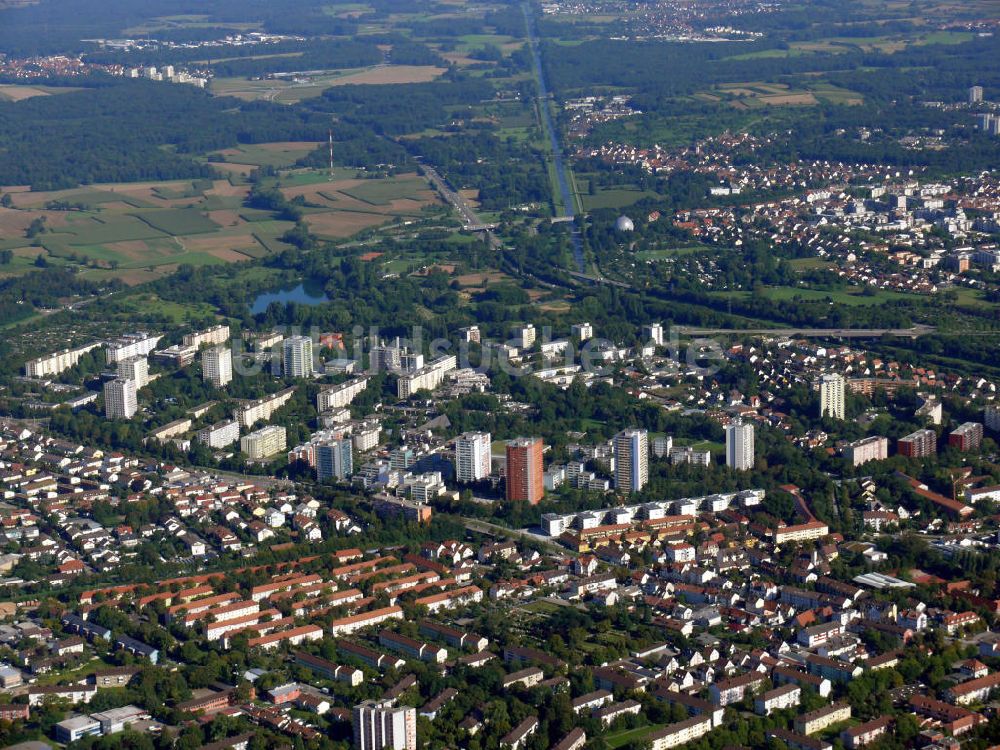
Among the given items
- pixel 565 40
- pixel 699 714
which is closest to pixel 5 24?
pixel 565 40

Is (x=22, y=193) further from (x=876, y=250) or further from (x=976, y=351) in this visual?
(x=976, y=351)

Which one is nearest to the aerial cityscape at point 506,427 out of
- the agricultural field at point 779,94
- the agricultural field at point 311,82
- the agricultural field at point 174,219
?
the agricultural field at point 174,219

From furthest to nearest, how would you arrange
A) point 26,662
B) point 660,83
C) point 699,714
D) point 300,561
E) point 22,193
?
point 660,83
point 22,193
point 300,561
point 26,662
point 699,714

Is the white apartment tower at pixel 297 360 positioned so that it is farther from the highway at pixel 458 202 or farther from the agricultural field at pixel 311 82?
the agricultural field at pixel 311 82

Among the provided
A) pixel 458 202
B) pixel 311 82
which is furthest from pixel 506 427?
pixel 311 82

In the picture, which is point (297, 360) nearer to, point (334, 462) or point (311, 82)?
point (334, 462)

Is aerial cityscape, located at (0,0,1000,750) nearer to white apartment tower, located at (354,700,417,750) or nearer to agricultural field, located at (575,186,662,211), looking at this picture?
white apartment tower, located at (354,700,417,750)

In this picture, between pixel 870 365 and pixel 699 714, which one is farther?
pixel 870 365
